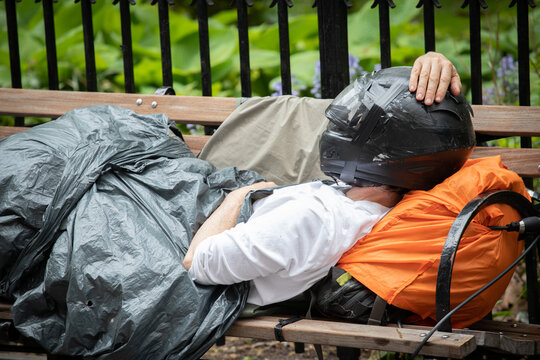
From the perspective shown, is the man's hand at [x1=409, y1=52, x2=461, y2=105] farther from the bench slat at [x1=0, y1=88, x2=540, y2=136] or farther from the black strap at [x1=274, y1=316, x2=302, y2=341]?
the black strap at [x1=274, y1=316, x2=302, y2=341]

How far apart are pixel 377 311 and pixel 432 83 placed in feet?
2.70

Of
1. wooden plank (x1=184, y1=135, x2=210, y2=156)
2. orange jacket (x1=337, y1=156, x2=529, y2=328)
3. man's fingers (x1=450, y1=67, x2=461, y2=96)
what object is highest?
man's fingers (x1=450, y1=67, x2=461, y2=96)

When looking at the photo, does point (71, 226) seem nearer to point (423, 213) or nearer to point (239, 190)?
point (239, 190)

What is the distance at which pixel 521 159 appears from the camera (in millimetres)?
2859

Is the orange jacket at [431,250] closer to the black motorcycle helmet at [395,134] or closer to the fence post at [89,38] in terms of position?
the black motorcycle helmet at [395,134]

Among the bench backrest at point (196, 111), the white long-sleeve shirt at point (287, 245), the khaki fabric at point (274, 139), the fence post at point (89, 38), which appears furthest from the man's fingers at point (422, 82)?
the fence post at point (89, 38)

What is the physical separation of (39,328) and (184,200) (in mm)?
739

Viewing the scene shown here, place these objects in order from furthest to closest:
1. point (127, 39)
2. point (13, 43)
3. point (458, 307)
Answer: point (13, 43) → point (127, 39) → point (458, 307)

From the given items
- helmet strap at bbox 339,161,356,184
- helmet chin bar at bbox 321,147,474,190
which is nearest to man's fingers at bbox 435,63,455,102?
helmet chin bar at bbox 321,147,474,190

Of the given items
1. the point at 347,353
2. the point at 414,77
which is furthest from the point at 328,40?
the point at 347,353

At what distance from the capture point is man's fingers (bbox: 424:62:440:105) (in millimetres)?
2211

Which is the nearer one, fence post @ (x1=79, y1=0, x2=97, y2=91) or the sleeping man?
the sleeping man

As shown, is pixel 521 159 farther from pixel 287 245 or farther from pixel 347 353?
pixel 287 245

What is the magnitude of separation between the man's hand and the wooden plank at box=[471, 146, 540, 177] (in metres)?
0.72
